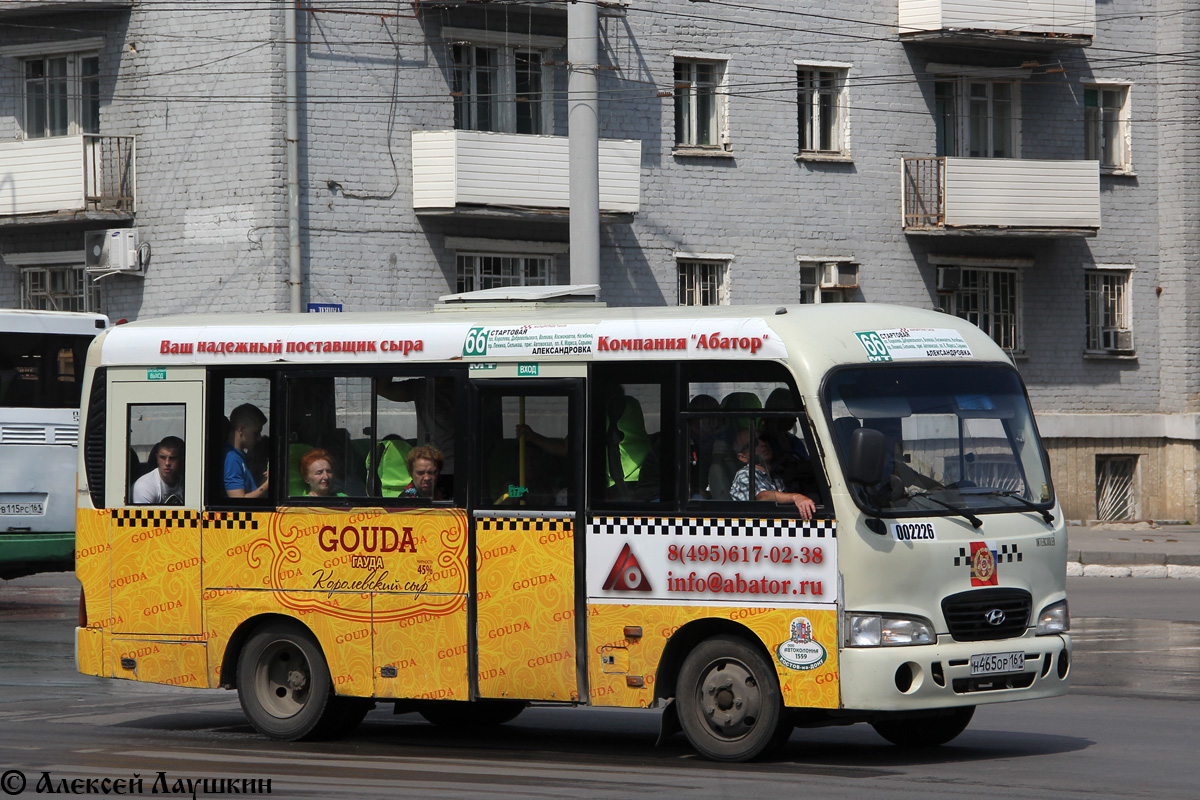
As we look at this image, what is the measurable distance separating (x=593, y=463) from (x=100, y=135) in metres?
18.2

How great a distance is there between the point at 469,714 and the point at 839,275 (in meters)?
19.4

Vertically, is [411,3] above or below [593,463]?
above

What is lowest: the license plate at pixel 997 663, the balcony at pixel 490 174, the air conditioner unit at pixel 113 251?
the license plate at pixel 997 663

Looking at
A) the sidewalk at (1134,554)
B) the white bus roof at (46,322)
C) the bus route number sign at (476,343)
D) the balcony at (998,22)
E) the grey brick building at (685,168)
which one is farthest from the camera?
the balcony at (998,22)

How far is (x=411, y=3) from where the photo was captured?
1035 inches

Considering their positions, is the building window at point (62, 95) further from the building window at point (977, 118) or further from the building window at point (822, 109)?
the building window at point (977, 118)

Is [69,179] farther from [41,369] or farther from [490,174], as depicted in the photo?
[41,369]

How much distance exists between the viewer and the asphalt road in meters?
8.80

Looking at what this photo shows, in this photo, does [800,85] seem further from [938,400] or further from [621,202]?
[938,400]

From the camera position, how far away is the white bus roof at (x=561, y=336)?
9695 millimetres

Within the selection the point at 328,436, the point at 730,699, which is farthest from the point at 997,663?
the point at 328,436

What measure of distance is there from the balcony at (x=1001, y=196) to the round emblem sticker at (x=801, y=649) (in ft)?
70.3

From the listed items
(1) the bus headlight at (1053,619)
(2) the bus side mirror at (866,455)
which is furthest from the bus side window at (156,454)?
(1) the bus headlight at (1053,619)

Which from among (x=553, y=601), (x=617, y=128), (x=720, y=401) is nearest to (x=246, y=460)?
(x=553, y=601)
